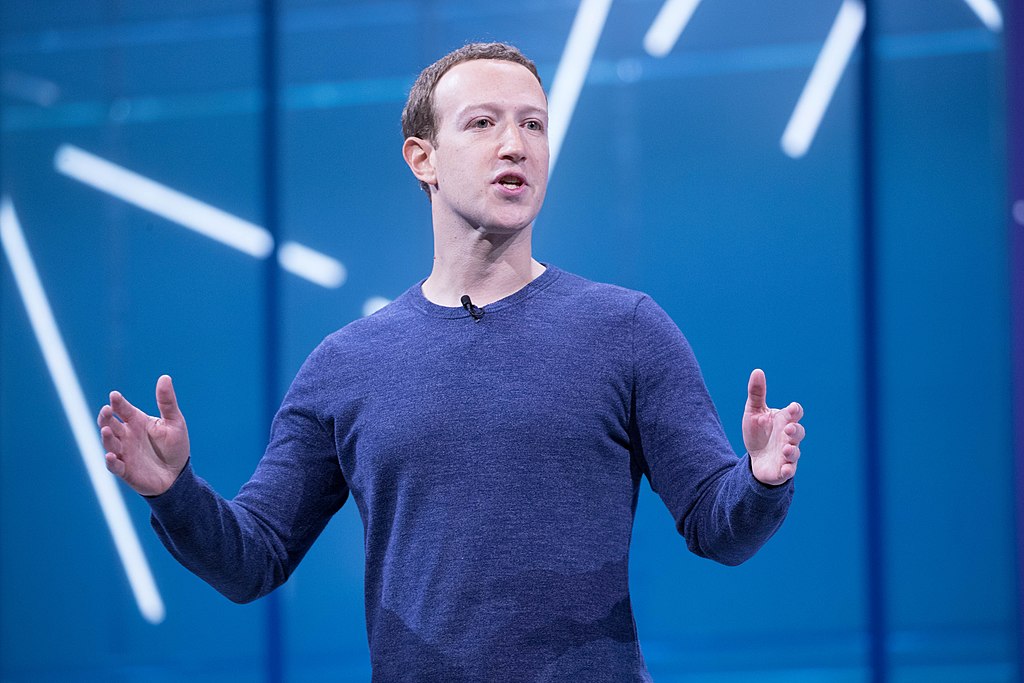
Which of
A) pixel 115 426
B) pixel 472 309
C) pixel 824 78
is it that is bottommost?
pixel 115 426

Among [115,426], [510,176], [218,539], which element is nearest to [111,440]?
[115,426]

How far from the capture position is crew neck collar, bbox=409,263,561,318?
4.48 feet

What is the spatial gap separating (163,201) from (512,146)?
193 cm

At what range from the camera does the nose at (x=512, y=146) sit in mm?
1346

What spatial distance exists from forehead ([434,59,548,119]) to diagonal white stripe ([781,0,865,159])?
1.49 metres

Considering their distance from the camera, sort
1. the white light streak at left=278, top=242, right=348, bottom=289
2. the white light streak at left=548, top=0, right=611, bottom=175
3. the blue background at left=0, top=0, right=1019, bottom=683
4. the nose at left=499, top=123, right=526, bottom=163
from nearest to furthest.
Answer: the nose at left=499, top=123, right=526, bottom=163
the blue background at left=0, top=0, right=1019, bottom=683
the white light streak at left=548, top=0, right=611, bottom=175
the white light streak at left=278, top=242, right=348, bottom=289

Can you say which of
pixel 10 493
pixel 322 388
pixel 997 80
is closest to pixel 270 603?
pixel 10 493

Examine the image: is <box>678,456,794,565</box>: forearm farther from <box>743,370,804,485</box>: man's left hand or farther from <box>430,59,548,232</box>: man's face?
<box>430,59,548,232</box>: man's face

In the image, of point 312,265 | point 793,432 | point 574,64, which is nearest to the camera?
point 793,432

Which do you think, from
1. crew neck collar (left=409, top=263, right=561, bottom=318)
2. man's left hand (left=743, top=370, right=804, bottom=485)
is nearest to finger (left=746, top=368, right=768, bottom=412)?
man's left hand (left=743, top=370, right=804, bottom=485)

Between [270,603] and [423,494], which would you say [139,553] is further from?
[423,494]

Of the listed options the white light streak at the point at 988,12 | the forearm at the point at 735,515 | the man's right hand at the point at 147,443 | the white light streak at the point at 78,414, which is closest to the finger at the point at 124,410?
the man's right hand at the point at 147,443

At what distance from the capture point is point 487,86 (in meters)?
1.40

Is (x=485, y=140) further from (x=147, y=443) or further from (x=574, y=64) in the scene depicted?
(x=574, y=64)
